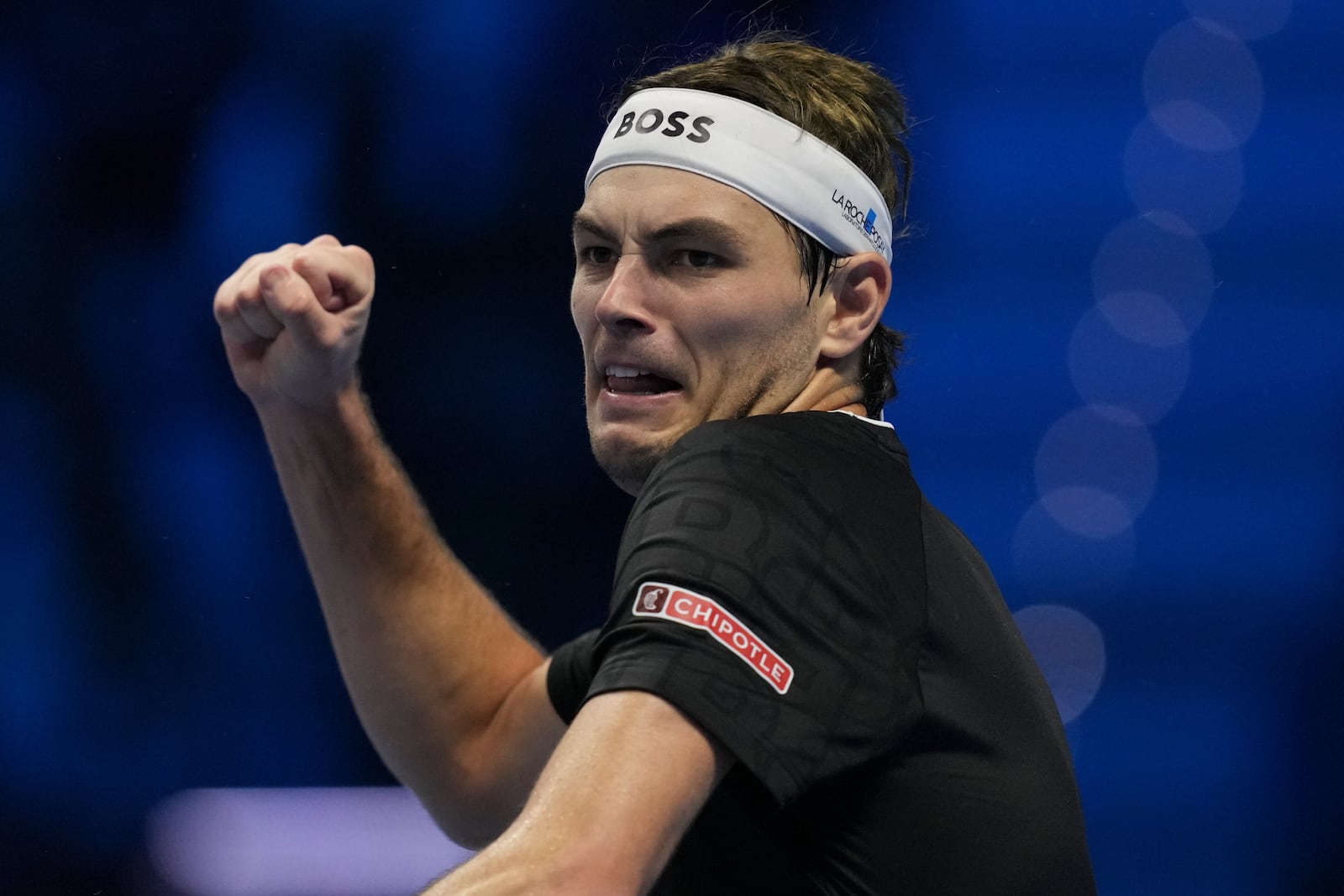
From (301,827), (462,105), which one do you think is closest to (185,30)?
(462,105)

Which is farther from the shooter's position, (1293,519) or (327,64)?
(327,64)

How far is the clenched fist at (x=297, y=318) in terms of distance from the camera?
2.24 metres

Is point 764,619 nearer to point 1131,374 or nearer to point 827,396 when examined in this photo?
point 827,396

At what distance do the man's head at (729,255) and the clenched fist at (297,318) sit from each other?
0.34m

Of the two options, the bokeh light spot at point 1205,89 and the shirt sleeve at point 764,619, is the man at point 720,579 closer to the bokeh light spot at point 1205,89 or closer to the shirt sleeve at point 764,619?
the shirt sleeve at point 764,619

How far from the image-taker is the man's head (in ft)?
7.13

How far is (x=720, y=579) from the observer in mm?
1490

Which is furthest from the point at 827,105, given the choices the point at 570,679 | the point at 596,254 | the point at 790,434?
the point at 570,679

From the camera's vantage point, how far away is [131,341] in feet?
13.5

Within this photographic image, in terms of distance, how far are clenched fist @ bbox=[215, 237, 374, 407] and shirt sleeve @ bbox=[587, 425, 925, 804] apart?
790mm

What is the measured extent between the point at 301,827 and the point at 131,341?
1.33m

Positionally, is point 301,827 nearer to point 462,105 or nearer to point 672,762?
point 462,105

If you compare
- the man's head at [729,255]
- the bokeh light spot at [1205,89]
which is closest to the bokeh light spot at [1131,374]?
the bokeh light spot at [1205,89]

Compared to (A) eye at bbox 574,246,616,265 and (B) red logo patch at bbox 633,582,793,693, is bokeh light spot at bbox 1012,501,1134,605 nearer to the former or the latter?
(A) eye at bbox 574,246,616,265
